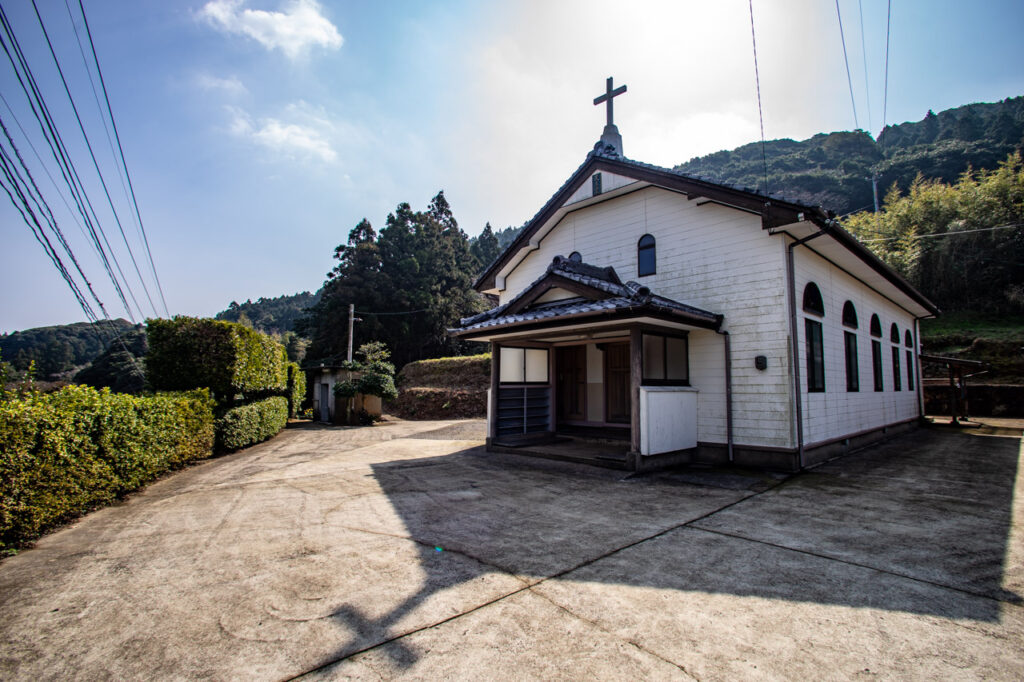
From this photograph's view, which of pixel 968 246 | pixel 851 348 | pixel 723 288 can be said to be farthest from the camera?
pixel 968 246

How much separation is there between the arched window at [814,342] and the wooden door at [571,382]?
4.69m

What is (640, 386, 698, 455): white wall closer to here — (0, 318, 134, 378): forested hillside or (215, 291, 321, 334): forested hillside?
(0, 318, 134, 378): forested hillside

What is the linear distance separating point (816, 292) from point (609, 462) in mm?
5306

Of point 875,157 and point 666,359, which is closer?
point 666,359

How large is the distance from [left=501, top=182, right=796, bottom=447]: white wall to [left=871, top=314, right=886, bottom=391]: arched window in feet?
20.2

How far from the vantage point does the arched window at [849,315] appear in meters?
10.0

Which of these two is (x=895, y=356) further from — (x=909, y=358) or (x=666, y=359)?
(x=666, y=359)

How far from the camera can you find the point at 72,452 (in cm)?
513

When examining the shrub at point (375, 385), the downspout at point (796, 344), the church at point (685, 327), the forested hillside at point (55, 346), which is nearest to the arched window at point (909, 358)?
the church at point (685, 327)

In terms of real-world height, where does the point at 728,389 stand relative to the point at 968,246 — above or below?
below

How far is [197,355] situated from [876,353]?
58.8 feet

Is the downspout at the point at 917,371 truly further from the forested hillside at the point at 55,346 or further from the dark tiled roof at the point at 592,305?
the forested hillside at the point at 55,346

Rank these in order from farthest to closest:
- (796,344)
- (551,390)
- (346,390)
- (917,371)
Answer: (346,390)
(917,371)
(551,390)
(796,344)

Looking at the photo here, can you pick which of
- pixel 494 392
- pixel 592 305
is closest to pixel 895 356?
pixel 592 305
